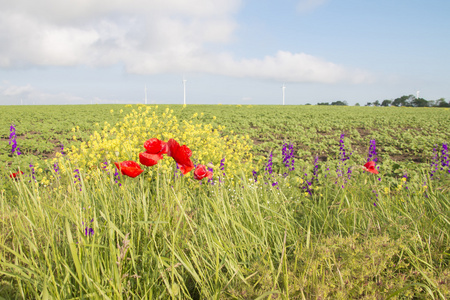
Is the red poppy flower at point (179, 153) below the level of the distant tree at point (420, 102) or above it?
below

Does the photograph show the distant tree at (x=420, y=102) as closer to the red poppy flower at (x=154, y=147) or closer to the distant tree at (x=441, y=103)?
the distant tree at (x=441, y=103)

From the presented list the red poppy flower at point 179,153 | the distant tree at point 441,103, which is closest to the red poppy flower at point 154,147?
the red poppy flower at point 179,153

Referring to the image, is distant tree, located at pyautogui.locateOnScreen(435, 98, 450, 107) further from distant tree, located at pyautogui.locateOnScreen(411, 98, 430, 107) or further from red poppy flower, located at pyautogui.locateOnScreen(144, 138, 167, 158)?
red poppy flower, located at pyautogui.locateOnScreen(144, 138, 167, 158)

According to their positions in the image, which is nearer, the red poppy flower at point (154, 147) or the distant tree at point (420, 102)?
the red poppy flower at point (154, 147)

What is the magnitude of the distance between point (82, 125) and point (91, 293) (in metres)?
19.7

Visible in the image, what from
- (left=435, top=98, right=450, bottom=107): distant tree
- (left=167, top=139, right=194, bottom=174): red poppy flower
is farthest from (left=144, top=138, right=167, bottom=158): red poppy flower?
(left=435, top=98, right=450, bottom=107): distant tree

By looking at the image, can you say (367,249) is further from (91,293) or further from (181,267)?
(91,293)

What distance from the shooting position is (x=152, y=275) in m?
1.75

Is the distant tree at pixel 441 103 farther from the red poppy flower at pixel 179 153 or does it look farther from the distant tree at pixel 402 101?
the red poppy flower at pixel 179 153

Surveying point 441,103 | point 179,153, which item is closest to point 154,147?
point 179,153

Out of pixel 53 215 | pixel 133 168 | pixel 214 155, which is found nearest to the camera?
pixel 133 168

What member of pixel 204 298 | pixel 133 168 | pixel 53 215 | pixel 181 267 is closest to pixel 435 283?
pixel 204 298

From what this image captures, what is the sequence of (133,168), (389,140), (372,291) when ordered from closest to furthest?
(372,291)
(133,168)
(389,140)

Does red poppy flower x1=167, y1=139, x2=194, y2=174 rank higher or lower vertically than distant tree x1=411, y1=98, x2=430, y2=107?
lower
